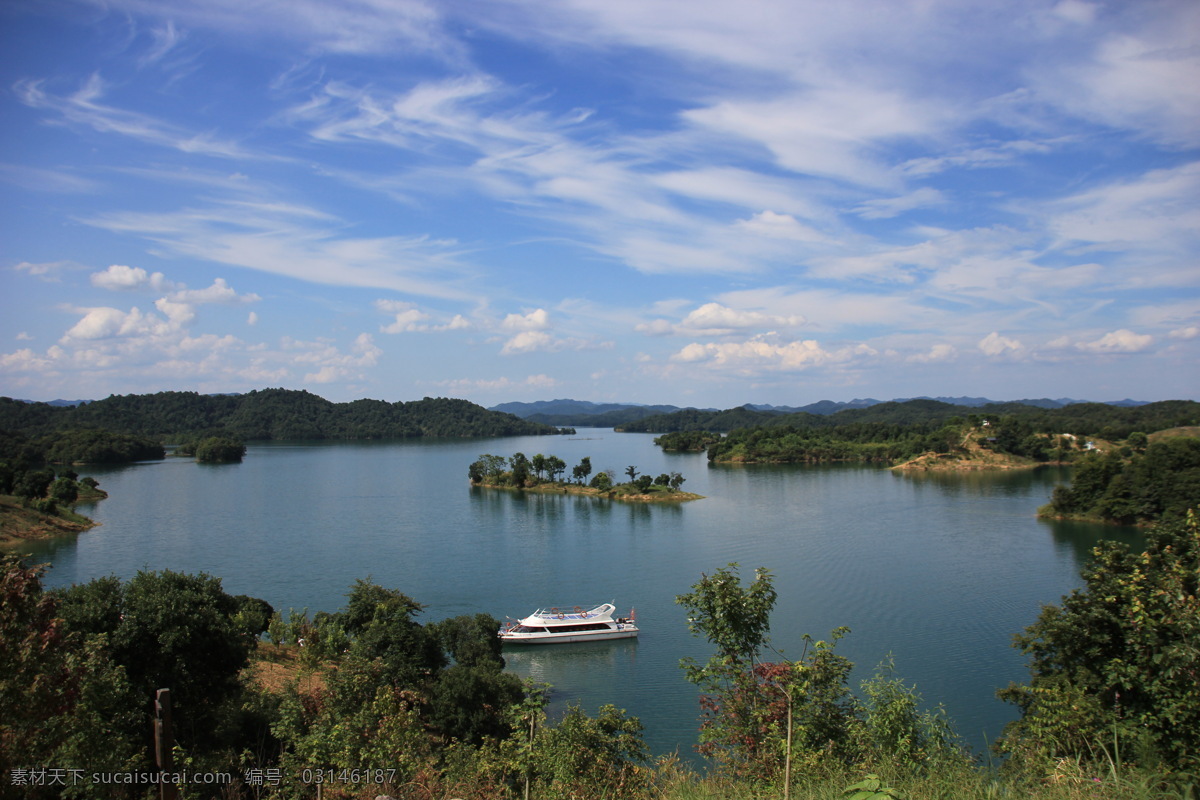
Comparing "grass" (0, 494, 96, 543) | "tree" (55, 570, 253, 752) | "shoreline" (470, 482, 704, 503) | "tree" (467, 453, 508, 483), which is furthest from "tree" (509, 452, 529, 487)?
"tree" (55, 570, 253, 752)

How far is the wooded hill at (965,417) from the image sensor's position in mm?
74812

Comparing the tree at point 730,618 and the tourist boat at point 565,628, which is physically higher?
the tree at point 730,618

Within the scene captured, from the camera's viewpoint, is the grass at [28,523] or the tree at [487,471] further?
the tree at [487,471]

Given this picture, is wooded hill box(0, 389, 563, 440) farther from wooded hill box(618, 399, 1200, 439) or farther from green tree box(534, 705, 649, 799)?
green tree box(534, 705, 649, 799)

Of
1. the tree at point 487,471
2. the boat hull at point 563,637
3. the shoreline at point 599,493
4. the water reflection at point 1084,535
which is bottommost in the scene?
the boat hull at point 563,637

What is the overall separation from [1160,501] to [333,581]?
127 feet

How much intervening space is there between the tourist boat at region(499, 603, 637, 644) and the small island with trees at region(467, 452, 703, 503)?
89.4 feet

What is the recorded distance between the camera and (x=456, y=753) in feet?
31.5

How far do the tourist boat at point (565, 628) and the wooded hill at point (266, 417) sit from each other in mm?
90876

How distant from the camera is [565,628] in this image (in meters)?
20.6

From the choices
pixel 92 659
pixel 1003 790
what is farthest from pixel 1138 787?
pixel 92 659

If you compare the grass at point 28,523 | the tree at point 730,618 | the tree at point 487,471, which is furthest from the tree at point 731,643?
the tree at point 487,471

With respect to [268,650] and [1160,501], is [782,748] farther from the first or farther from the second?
[1160,501]

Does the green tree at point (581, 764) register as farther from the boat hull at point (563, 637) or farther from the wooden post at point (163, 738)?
the boat hull at point (563, 637)
